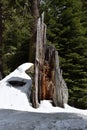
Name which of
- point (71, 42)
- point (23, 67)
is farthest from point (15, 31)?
point (23, 67)

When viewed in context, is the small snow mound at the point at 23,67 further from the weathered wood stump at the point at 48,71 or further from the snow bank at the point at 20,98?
the weathered wood stump at the point at 48,71

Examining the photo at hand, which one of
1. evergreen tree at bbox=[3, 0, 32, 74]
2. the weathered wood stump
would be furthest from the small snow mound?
evergreen tree at bbox=[3, 0, 32, 74]

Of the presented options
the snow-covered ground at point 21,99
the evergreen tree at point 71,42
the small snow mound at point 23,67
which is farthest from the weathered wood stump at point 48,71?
the evergreen tree at point 71,42

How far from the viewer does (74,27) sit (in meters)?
17.5

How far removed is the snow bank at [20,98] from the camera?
12621 mm

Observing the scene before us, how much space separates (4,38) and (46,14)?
Result: 535 cm

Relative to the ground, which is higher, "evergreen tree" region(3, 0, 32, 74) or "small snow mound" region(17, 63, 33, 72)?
"evergreen tree" region(3, 0, 32, 74)

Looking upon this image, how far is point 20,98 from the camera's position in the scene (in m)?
13.2

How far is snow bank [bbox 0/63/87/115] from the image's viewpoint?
12621mm

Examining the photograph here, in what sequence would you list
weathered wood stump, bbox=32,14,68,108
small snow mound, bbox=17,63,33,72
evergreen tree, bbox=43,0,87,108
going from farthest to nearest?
evergreen tree, bbox=43,0,87,108 → small snow mound, bbox=17,63,33,72 → weathered wood stump, bbox=32,14,68,108

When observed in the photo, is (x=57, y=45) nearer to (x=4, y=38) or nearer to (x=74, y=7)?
(x=74, y=7)

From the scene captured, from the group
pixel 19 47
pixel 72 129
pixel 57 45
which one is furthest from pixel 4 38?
pixel 72 129

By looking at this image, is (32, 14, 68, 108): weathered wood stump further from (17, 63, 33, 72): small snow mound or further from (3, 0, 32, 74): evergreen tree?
(3, 0, 32, 74): evergreen tree

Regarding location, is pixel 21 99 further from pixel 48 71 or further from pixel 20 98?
pixel 48 71
